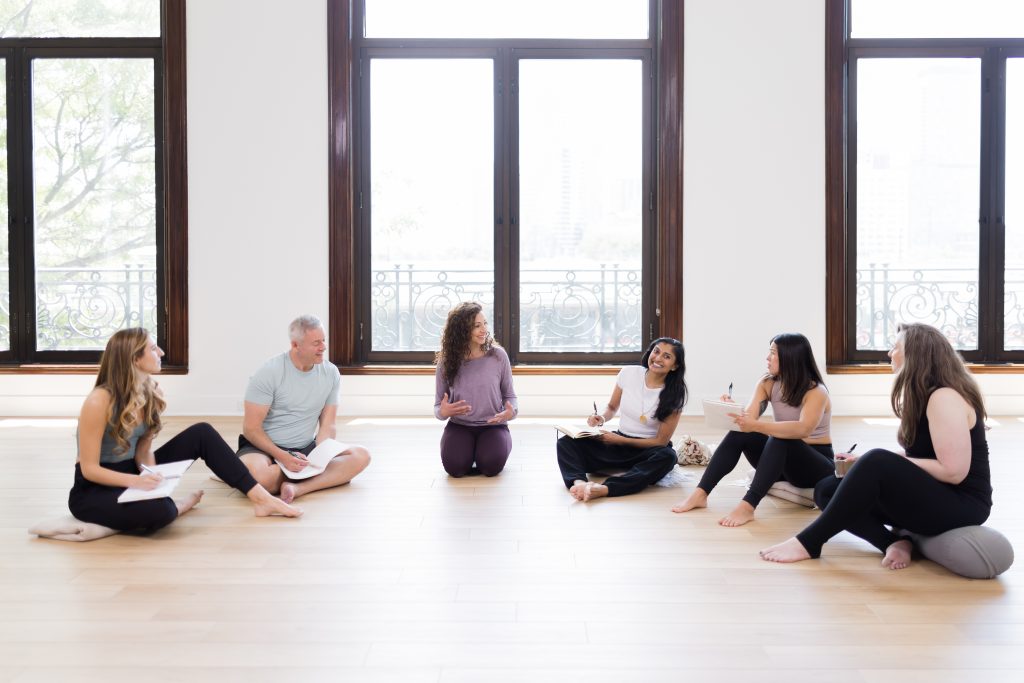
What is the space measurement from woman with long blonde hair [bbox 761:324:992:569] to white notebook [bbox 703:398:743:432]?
1.11m

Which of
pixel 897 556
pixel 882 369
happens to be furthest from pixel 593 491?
pixel 882 369

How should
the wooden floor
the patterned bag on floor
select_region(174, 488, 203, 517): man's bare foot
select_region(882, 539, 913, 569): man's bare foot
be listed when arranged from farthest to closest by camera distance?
the patterned bag on floor → select_region(174, 488, 203, 517): man's bare foot → select_region(882, 539, 913, 569): man's bare foot → the wooden floor

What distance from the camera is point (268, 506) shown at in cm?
361

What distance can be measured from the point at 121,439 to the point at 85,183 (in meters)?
4.31

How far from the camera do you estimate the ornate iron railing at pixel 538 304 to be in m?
6.92

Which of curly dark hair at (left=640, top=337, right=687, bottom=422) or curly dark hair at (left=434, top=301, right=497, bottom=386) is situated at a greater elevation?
curly dark hair at (left=434, top=301, right=497, bottom=386)

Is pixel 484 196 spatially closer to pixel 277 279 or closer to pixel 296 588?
pixel 277 279

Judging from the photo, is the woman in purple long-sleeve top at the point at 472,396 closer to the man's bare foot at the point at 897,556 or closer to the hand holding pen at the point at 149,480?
the hand holding pen at the point at 149,480

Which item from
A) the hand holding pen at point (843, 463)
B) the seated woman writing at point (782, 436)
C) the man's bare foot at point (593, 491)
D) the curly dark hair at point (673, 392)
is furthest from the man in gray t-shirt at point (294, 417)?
the hand holding pen at point (843, 463)

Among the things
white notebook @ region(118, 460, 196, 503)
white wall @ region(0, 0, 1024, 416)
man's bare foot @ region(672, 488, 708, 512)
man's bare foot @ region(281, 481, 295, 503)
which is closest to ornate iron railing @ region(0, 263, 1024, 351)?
white wall @ region(0, 0, 1024, 416)

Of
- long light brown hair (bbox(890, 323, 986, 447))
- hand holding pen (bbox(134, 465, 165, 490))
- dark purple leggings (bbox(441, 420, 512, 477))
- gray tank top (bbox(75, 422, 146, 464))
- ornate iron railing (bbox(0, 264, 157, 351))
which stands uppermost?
ornate iron railing (bbox(0, 264, 157, 351))

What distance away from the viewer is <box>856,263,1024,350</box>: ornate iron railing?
22.5 ft

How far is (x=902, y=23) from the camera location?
6.75 m

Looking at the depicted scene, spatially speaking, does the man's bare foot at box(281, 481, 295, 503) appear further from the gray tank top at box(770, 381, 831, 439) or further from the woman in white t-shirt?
the gray tank top at box(770, 381, 831, 439)
